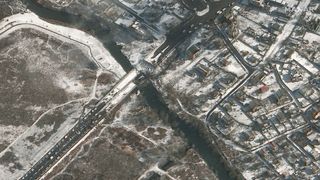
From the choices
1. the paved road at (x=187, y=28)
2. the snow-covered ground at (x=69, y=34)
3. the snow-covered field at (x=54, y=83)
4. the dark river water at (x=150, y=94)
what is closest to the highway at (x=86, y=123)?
the snow-covered field at (x=54, y=83)

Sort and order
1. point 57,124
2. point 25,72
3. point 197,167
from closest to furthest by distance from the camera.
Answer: point 197,167 → point 57,124 → point 25,72

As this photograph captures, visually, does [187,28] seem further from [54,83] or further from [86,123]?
[54,83]

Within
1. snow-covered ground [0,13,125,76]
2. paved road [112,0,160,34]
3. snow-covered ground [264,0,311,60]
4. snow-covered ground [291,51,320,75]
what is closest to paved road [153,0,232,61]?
paved road [112,0,160,34]

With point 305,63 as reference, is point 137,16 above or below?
above

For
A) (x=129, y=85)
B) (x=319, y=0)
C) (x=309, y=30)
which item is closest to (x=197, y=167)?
(x=129, y=85)

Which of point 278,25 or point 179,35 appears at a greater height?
point 179,35

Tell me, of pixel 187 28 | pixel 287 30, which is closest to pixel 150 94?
pixel 187 28

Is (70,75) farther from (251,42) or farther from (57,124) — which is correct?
(251,42)
